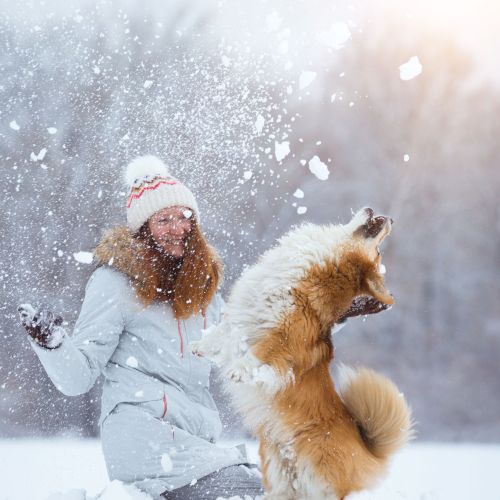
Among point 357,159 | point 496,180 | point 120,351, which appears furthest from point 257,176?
point 120,351

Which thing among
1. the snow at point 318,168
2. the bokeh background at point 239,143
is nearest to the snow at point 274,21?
the bokeh background at point 239,143

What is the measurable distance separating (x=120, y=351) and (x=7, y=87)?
14.0 ft

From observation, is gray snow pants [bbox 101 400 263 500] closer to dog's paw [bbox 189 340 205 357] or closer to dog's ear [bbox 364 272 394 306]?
dog's paw [bbox 189 340 205 357]

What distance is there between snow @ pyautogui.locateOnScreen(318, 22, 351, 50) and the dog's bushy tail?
418 centimetres

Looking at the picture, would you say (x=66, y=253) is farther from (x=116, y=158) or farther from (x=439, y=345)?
(x=439, y=345)

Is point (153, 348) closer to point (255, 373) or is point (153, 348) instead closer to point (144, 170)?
point (255, 373)

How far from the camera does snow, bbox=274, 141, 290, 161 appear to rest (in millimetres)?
5555

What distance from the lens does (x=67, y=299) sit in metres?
5.12

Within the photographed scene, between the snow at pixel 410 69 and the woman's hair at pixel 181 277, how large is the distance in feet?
16.1

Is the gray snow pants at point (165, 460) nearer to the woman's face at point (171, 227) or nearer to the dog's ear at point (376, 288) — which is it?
the woman's face at point (171, 227)

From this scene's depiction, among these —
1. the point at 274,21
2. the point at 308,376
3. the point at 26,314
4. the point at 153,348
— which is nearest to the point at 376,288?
the point at 308,376

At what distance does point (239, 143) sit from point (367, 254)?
3605mm

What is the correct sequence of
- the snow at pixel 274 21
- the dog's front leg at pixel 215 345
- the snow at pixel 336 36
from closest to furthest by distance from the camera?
the dog's front leg at pixel 215 345 < the snow at pixel 274 21 < the snow at pixel 336 36

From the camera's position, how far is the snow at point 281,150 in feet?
18.2
